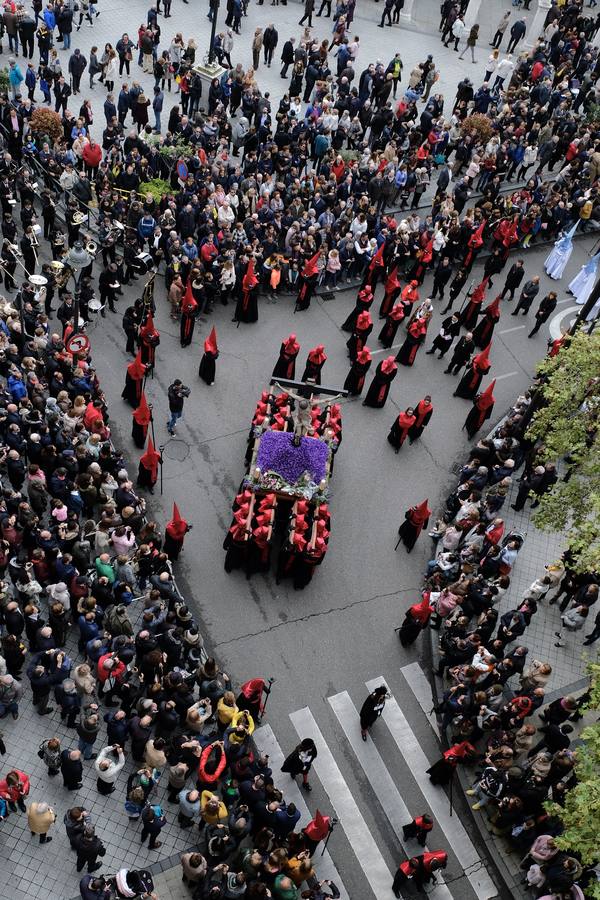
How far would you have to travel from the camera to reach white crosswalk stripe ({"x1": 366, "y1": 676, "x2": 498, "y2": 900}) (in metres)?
15.9

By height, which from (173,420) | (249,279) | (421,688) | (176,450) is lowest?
(421,688)

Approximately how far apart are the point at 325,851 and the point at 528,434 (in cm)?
901

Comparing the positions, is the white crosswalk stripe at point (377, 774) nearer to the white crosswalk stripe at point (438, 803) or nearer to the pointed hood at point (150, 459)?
the white crosswalk stripe at point (438, 803)

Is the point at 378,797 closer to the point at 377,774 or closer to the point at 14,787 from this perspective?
the point at 377,774

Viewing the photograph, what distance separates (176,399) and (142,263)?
18.7ft

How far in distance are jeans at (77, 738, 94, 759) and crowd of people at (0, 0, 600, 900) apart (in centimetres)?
5

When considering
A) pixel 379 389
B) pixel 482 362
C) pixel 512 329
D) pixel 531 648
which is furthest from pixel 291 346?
pixel 531 648

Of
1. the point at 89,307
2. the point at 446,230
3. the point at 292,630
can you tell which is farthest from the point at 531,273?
the point at 292,630

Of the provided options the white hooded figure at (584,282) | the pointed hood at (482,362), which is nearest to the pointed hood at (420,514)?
the pointed hood at (482,362)

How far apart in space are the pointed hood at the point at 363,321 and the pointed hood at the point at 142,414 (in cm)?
651

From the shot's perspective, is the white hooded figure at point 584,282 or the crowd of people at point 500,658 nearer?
the crowd of people at point 500,658

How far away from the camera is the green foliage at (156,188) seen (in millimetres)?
26016

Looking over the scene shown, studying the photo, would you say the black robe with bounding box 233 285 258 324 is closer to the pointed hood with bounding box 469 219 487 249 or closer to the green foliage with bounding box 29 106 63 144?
the pointed hood with bounding box 469 219 487 249

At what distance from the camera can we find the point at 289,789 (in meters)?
16.3
